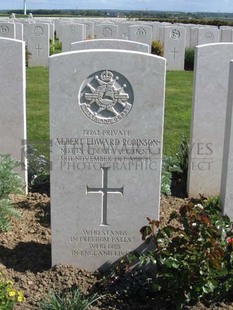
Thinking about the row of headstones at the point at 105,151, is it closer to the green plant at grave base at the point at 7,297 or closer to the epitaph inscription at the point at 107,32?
the green plant at grave base at the point at 7,297

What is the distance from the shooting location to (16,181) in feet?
17.6

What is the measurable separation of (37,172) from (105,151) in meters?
2.32

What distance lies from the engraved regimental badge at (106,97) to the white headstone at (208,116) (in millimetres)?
2034

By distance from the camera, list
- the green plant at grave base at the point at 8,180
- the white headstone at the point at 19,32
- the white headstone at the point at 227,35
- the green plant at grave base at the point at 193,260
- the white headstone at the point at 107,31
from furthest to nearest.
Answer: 1. the white headstone at the point at 107,31
2. the white headstone at the point at 227,35
3. the white headstone at the point at 19,32
4. the green plant at grave base at the point at 8,180
5. the green plant at grave base at the point at 193,260

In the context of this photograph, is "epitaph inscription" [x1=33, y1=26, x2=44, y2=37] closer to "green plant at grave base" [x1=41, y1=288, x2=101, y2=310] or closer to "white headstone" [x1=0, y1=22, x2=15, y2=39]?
"white headstone" [x1=0, y1=22, x2=15, y2=39]

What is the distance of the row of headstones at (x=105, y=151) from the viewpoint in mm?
3807

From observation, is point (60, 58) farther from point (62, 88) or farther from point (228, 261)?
point (228, 261)

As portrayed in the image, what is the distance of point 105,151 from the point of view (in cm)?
400

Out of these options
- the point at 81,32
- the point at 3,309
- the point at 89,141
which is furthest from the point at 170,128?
the point at 81,32

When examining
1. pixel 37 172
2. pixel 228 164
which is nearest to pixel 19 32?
pixel 37 172

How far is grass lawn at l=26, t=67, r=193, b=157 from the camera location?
8.21 m

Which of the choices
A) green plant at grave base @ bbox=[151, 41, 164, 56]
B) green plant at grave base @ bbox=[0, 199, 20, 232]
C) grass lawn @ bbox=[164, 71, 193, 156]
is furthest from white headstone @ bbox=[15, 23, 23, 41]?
green plant at grave base @ bbox=[0, 199, 20, 232]

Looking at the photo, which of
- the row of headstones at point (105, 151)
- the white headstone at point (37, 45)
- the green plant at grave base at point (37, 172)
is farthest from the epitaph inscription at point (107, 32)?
the row of headstones at point (105, 151)

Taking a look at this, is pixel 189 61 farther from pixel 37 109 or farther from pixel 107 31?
pixel 37 109
